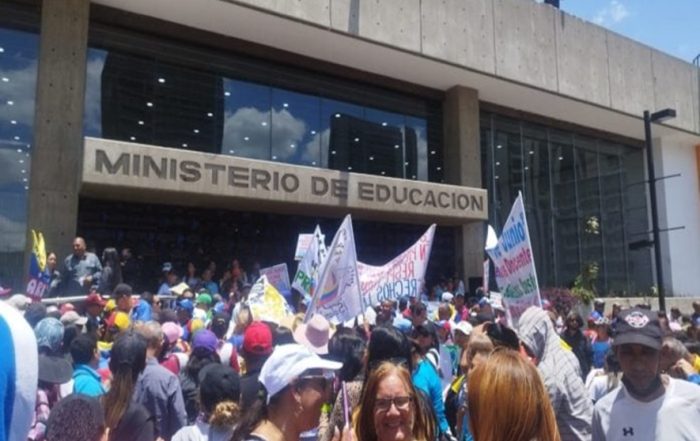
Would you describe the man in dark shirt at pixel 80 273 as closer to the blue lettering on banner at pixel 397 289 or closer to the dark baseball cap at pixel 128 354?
the blue lettering on banner at pixel 397 289

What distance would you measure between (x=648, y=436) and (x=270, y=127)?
15.7m

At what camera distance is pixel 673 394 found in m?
2.97

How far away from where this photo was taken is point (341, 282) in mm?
A: 6840

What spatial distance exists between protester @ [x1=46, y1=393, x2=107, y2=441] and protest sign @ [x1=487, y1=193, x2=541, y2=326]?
163 inches

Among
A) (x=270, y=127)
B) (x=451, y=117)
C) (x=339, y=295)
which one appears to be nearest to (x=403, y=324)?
(x=339, y=295)

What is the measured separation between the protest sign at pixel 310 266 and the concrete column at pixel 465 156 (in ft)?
39.2

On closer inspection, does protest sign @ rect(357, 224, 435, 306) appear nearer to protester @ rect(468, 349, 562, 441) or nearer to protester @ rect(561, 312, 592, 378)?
protester @ rect(561, 312, 592, 378)

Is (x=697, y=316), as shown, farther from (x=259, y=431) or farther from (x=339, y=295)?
(x=259, y=431)

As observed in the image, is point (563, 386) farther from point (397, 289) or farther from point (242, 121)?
point (242, 121)

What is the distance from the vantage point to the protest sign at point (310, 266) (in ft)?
30.0

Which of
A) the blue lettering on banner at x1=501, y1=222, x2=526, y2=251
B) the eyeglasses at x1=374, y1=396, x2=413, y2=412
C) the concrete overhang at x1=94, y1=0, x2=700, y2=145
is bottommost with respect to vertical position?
the eyeglasses at x1=374, y1=396, x2=413, y2=412

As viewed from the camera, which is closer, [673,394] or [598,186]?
[673,394]

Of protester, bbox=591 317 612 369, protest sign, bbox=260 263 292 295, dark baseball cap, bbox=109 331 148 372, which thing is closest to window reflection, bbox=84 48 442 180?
protest sign, bbox=260 263 292 295

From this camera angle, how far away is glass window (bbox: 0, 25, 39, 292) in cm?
1365
